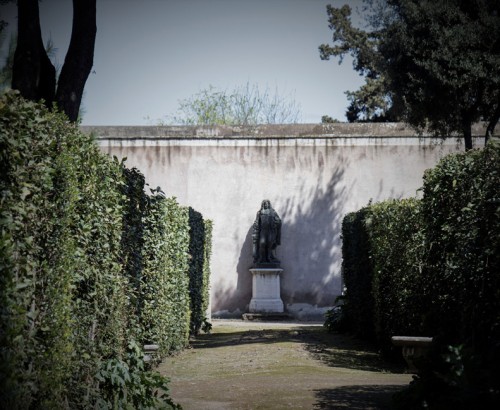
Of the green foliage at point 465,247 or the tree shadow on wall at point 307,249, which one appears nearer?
the green foliage at point 465,247

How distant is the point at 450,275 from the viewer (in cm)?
701

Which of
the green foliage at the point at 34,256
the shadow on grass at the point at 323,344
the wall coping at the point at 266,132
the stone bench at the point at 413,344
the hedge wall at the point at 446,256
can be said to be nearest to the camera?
the green foliage at the point at 34,256

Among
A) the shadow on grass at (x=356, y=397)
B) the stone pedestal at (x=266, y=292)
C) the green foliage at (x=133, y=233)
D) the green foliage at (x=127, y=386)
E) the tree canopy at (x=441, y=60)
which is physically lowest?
the shadow on grass at (x=356, y=397)

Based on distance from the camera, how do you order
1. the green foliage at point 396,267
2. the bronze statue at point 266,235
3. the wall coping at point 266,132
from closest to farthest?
the green foliage at point 396,267, the bronze statue at point 266,235, the wall coping at point 266,132

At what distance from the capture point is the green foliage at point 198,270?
13.5 m

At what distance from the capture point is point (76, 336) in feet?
17.9

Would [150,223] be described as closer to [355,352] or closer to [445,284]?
[445,284]

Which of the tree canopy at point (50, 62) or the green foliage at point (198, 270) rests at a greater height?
the tree canopy at point (50, 62)

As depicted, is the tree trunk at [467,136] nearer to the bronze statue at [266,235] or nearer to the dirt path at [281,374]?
the dirt path at [281,374]

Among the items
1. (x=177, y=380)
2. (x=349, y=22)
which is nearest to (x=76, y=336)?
(x=177, y=380)

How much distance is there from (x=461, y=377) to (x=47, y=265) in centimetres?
287

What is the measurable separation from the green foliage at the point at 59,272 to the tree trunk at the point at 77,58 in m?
3.22

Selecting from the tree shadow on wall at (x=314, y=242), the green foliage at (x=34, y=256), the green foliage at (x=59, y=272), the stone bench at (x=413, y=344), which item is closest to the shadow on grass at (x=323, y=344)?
the stone bench at (x=413, y=344)

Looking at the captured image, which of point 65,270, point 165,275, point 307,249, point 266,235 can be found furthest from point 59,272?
point 307,249
